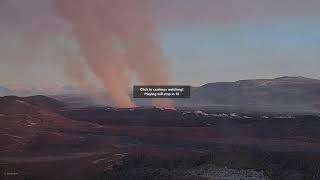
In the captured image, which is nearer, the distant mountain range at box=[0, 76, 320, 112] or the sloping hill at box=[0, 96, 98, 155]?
the sloping hill at box=[0, 96, 98, 155]

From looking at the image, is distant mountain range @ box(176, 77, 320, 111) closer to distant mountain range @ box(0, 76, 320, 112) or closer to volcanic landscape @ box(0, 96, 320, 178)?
distant mountain range @ box(0, 76, 320, 112)

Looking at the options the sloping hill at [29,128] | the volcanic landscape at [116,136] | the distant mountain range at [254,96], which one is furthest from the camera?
the distant mountain range at [254,96]

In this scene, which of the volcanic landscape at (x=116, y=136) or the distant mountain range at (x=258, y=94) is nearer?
the volcanic landscape at (x=116, y=136)

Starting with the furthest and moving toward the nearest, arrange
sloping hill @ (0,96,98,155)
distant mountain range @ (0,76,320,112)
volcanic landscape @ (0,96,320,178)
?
distant mountain range @ (0,76,320,112) → sloping hill @ (0,96,98,155) → volcanic landscape @ (0,96,320,178)

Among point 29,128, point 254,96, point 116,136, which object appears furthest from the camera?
point 254,96

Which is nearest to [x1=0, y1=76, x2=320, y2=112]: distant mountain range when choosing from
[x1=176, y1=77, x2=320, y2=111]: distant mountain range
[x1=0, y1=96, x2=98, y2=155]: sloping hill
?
[x1=176, y1=77, x2=320, y2=111]: distant mountain range

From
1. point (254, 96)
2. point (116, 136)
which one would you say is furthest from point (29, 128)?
point (254, 96)

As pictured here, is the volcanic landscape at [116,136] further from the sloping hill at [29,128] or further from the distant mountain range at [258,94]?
the distant mountain range at [258,94]

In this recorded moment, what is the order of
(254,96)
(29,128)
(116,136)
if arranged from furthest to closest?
1. (254,96)
2. (29,128)
3. (116,136)

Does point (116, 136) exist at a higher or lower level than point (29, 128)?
lower

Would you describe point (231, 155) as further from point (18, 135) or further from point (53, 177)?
point (18, 135)

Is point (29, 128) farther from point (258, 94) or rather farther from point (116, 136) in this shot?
point (258, 94)

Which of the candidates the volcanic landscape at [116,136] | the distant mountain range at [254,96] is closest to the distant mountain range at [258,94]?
the distant mountain range at [254,96]
